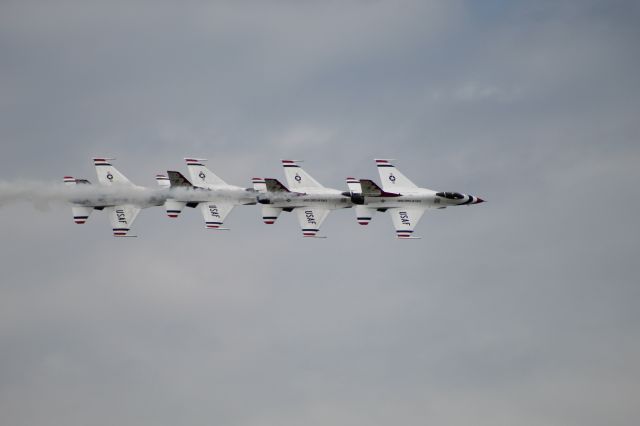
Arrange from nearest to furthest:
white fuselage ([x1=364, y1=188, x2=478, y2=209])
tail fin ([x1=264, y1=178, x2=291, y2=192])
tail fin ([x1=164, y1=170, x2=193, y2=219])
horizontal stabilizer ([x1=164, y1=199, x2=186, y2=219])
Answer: tail fin ([x1=164, y1=170, x2=193, y2=219]) < tail fin ([x1=264, y1=178, x2=291, y2=192]) < horizontal stabilizer ([x1=164, y1=199, x2=186, y2=219]) < white fuselage ([x1=364, y1=188, x2=478, y2=209])

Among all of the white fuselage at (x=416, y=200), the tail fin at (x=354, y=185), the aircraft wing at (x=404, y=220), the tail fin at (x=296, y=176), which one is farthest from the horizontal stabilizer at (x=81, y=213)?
the aircraft wing at (x=404, y=220)

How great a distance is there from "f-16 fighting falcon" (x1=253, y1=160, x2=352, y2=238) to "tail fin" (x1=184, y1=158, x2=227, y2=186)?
4.35 metres

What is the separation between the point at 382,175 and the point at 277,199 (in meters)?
12.3

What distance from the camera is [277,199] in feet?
417

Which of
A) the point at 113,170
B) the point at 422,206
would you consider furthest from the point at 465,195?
the point at 113,170

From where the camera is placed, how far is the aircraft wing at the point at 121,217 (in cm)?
12650

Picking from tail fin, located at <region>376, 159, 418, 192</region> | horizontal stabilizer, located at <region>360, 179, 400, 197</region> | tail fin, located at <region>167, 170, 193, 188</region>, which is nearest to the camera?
tail fin, located at <region>167, 170, 193, 188</region>

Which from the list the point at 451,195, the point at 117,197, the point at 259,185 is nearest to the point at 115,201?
the point at 117,197

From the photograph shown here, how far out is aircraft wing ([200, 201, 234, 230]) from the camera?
416 ft

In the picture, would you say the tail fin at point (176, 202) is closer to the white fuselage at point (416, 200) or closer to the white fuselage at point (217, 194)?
the white fuselage at point (217, 194)

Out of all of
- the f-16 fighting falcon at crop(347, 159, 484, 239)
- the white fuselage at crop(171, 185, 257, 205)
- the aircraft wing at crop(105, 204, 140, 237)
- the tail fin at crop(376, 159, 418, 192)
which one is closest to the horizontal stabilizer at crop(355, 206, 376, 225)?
the f-16 fighting falcon at crop(347, 159, 484, 239)

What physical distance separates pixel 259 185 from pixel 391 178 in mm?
14142

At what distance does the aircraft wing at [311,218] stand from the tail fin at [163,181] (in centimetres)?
1289

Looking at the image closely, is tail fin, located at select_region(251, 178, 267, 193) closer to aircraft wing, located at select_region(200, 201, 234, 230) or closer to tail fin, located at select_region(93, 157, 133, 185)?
A: aircraft wing, located at select_region(200, 201, 234, 230)
